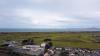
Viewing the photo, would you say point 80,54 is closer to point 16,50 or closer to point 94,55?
point 94,55

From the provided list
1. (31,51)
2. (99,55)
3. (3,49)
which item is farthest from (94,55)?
(3,49)

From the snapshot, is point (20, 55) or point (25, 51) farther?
point (25, 51)

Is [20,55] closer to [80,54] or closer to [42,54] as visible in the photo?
A: [42,54]

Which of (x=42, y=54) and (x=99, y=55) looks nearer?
(x=42, y=54)

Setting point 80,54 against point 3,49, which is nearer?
point 3,49

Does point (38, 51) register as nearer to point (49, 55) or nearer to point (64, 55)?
point (49, 55)

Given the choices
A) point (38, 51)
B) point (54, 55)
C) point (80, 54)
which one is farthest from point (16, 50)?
point (80, 54)

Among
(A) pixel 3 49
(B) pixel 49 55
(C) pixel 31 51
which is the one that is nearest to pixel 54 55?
(B) pixel 49 55
